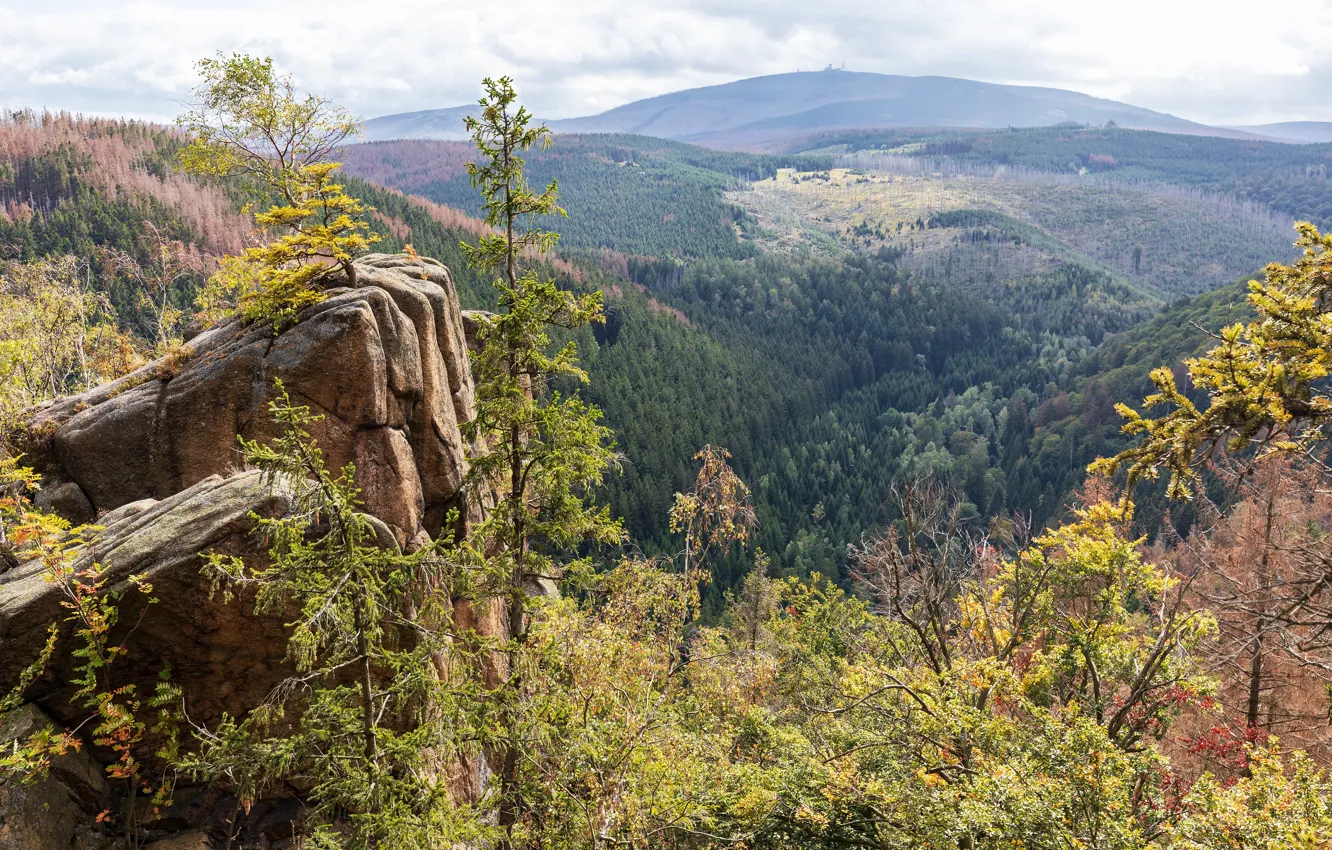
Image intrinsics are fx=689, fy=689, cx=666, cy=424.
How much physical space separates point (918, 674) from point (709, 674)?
11.1 metres

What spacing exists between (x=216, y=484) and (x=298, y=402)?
279cm

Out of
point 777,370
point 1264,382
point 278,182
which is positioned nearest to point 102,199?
point 777,370

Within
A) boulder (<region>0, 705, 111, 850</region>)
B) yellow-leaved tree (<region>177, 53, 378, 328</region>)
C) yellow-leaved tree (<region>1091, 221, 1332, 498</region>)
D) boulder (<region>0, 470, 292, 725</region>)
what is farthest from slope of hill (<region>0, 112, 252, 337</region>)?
yellow-leaved tree (<region>1091, 221, 1332, 498</region>)

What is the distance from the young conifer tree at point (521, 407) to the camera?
1482 centimetres

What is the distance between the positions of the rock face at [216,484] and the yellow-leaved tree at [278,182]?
0.74 m

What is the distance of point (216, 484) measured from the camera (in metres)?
13.5

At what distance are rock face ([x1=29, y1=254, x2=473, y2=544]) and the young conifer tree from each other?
85.8 inches

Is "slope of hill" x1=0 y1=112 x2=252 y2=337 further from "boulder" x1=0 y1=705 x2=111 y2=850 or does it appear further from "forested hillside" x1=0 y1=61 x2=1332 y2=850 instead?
"boulder" x1=0 y1=705 x2=111 y2=850

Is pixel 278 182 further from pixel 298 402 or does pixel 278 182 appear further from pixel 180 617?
pixel 180 617

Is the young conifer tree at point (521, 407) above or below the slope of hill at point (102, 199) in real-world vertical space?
below

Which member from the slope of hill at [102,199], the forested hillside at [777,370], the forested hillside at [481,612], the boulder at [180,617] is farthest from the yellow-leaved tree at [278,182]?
the slope of hill at [102,199]

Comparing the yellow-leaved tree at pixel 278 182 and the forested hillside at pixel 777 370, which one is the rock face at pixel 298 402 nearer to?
the yellow-leaved tree at pixel 278 182

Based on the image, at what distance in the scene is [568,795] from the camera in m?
12.9

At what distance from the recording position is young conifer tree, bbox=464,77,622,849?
14.8 metres
